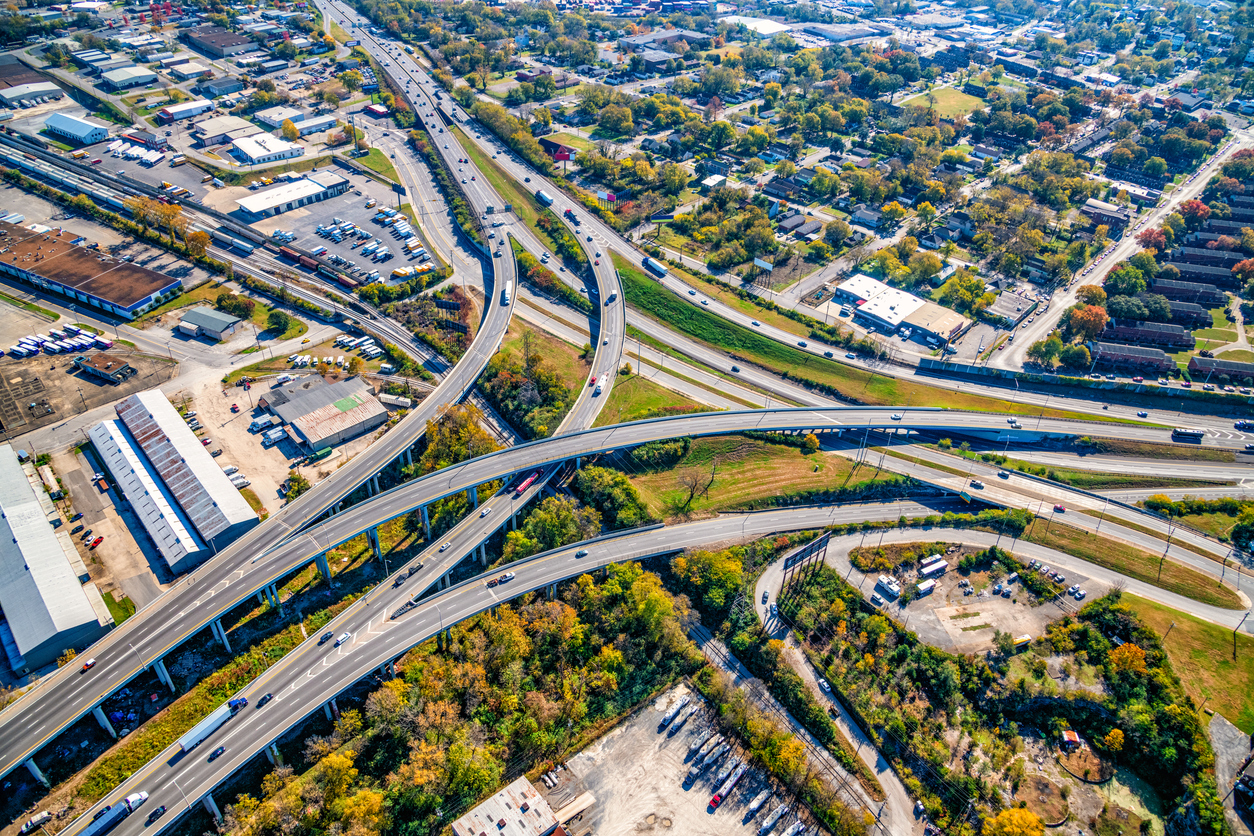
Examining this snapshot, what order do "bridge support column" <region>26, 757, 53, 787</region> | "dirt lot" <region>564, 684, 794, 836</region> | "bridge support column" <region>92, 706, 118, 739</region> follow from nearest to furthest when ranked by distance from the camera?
"bridge support column" <region>26, 757, 53, 787</region> → "dirt lot" <region>564, 684, 794, 836</region> → "bridge support column" <region>92, 706, 118, 739</region>

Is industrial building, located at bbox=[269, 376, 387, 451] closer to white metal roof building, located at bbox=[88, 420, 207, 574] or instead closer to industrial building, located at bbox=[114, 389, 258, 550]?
industrial building, located at bbox=[114, 389, 258, 550]

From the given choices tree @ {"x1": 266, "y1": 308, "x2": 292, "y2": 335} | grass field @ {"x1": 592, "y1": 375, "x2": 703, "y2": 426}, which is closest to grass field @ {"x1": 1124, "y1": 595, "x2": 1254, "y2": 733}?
grass field @ {"x1": 592, "y1": 375, "x2": 703, "y2": 426}

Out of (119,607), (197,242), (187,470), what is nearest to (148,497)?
(187,470)

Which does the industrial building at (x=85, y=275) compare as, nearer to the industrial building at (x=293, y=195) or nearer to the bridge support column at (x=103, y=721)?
the industrial building at (x=293, y=195)

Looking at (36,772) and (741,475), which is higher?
(741,475)

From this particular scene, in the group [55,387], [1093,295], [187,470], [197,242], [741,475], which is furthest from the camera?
[1093,295]

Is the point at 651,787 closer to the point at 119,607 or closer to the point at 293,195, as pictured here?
the point at 119,607

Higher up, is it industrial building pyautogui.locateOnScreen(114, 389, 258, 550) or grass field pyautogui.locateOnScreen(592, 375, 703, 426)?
industrial building pyautogui.locateOnScreen(114, 389, 258, 550)
